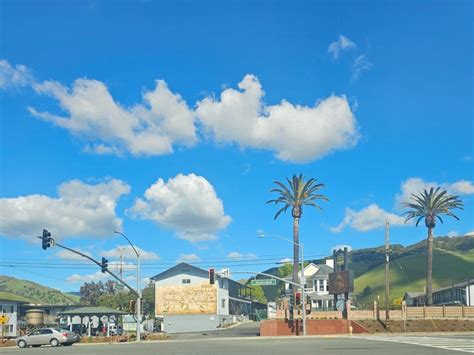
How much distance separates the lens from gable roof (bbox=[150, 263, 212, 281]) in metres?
91.7

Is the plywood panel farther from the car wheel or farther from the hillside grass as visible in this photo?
the hillside grass

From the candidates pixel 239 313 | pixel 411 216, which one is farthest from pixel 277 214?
pixel 239 313

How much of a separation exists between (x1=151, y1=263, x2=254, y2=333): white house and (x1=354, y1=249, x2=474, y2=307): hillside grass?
7320 cm

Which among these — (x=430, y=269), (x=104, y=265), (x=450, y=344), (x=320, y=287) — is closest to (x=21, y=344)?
(x=104, y=265)

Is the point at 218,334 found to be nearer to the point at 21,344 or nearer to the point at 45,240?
the point at 21,344

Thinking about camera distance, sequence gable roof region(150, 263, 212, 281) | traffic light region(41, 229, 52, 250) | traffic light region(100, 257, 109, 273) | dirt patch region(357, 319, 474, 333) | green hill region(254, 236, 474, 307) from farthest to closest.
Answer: green hill region(254, 236, 474, 307) → gable roof region(150, 263, 212, 281) → dirt patch region(357, 319, 474, 333) → traffic light region(100, 257, 109, 273) → traffic light region(41, 229, 52, 250)

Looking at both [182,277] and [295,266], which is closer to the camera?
[295,266]

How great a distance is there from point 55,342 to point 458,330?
40.6 meters

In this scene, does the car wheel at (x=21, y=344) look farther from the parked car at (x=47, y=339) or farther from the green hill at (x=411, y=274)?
the green hill at (x=411, y=274)

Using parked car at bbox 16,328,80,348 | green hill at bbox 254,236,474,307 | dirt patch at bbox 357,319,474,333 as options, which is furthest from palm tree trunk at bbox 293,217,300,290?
green hill at bbox 254,236,474,307

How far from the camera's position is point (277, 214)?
80562 mm

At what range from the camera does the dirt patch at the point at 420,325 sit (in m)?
61.4

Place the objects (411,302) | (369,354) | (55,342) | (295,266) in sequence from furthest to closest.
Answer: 1. (411,302)
2. (295,266)
3. (55,342)
4. (369,354)

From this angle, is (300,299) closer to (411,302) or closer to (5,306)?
(5,306)
